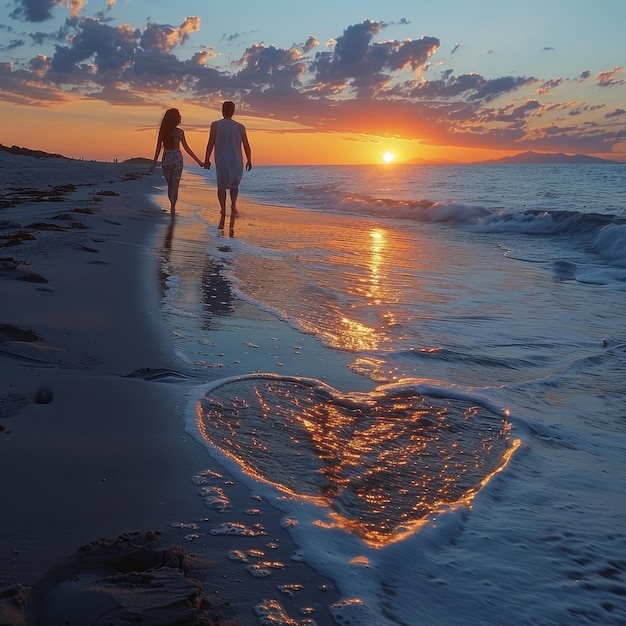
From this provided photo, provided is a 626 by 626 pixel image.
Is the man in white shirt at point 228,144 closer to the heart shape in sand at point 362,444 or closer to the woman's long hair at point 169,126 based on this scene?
the woman's long hair at point 169,126

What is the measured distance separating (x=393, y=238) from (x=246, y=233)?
124 inches

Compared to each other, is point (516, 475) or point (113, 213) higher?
point (113, 213)

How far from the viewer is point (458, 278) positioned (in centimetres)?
773

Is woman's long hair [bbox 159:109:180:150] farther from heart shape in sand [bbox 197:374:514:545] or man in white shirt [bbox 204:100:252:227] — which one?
heart shape in sand [bbox 197:374:514:545]

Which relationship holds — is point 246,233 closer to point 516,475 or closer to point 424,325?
point 424,325

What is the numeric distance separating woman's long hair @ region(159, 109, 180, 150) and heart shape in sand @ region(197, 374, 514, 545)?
30.6ft

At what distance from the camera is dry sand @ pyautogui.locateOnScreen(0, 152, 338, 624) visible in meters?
1.59

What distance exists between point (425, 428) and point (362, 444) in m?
0.39

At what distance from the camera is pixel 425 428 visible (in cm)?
301

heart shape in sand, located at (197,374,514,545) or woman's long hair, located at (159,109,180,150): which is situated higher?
woman's long hair, located at (159,109,180,150)

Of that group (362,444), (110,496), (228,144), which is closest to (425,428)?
(362,444)

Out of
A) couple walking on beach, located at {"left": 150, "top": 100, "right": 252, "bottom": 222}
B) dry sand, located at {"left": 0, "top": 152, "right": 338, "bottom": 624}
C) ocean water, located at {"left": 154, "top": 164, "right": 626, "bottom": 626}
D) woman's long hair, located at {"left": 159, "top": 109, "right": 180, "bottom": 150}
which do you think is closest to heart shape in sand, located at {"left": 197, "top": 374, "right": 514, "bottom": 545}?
ocean water, located at {"left": 154, "top": 164, "right": 626, "bottom": 626}

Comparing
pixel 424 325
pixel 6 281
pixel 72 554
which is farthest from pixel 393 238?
pixel 72 554

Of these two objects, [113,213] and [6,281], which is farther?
[113,213]
